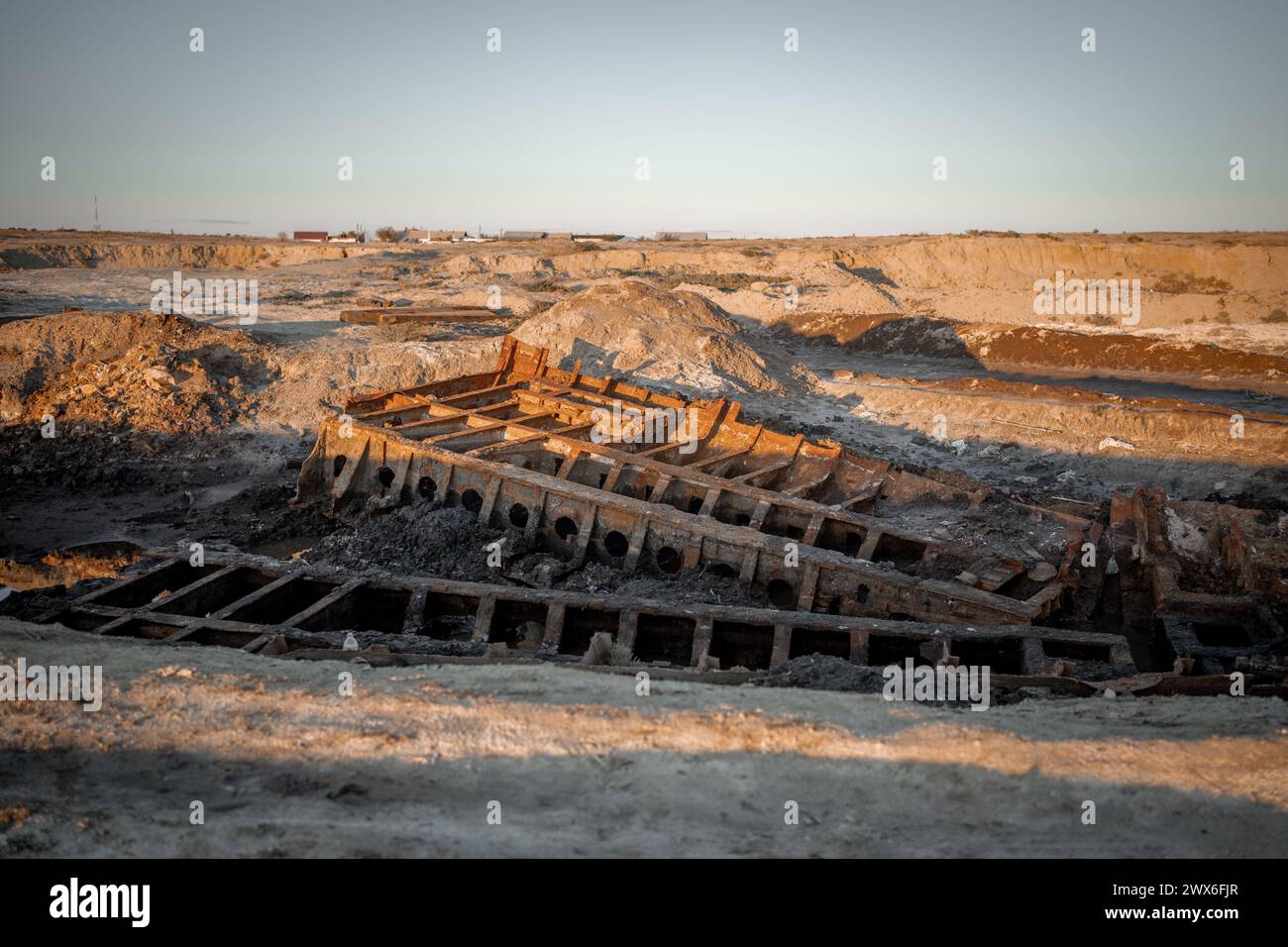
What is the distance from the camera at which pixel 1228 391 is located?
2108cm

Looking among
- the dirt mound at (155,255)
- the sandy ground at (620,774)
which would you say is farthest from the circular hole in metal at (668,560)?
the dirt mound at (155,255)

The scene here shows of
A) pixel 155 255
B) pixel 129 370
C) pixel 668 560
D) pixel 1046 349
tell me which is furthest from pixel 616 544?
pixel 155 255

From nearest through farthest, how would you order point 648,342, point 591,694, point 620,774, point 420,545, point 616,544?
point 620,774 → point 591,694 → point 420,545 → point 616,544 → point 648,342

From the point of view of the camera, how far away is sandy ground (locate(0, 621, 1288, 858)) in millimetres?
Answer: 3811

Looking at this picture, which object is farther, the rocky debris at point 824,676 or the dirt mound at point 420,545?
the dirt mound at point 420,545

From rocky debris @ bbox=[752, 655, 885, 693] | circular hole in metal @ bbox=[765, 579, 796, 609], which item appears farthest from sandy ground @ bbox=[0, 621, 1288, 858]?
circular hole in metal @ bbox=[765, 579, 796, 609]

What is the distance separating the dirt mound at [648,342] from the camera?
62.8ft

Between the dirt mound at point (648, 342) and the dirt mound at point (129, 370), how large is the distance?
6.50 meters

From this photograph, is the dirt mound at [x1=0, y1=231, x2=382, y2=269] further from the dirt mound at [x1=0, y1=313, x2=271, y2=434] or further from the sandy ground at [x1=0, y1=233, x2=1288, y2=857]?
the dirt mound at [x1=0, y1=313, x2=271, y2=434]

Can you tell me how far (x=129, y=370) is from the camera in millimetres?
17891

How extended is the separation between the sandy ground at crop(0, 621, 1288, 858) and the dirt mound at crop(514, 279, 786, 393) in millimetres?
13903

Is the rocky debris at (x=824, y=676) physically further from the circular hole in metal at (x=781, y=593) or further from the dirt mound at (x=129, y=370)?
the dirt mound at (x=129, y=370)

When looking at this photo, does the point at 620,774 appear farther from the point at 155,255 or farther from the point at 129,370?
the point at 155,255

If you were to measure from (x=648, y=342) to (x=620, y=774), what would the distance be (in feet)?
52.7
